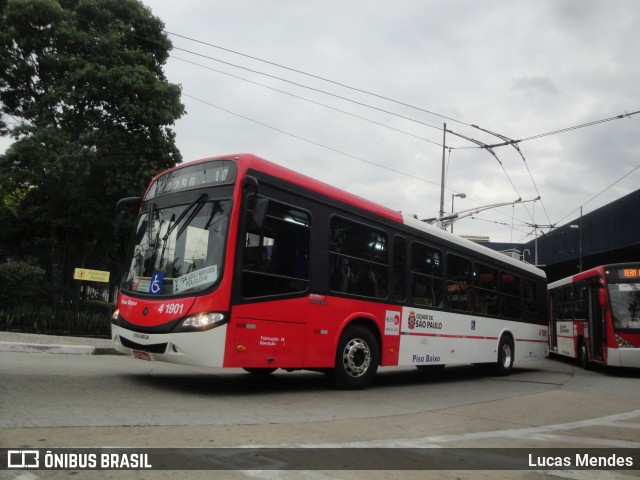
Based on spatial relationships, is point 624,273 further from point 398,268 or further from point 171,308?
point 171,308

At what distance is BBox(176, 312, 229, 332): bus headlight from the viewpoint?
648cm

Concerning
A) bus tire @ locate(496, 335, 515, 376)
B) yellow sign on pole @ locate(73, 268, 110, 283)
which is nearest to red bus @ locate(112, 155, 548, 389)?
bus tire @ locate(496, 335, 515, 376)

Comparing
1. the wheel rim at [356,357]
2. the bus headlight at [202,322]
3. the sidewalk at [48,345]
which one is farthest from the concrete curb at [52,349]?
the bus headlight at [202,322]

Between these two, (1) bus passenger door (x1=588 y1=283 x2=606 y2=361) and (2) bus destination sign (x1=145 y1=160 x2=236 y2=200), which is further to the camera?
(1) bus passenger door (x1=588 y1=283 x2=606 y2=361)

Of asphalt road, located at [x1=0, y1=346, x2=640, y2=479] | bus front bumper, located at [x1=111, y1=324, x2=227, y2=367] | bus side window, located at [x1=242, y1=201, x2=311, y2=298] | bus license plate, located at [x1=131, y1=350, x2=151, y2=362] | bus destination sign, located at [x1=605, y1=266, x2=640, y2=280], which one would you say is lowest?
asphalt road, located at [x1=0, y1=346, x2=640, y2=479]

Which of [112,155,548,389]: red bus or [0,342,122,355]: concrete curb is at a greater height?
[112,155,548,389]: red bus

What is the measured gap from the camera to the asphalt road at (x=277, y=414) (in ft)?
14.8

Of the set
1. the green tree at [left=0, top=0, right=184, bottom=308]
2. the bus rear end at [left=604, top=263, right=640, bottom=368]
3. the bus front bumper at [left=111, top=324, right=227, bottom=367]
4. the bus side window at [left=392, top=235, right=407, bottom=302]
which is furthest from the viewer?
the green tree at [left=0, top=0, right=184, bottom=308]

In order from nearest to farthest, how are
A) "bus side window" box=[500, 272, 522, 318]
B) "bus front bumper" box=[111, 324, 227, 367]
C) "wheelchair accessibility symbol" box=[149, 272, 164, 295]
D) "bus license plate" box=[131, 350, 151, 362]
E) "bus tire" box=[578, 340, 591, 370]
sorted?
"bus front bumper" box=[111, 324, 227, 367], "bus license plate" box=[131, 350, 151, 362], "wheelchair accessibility symbol" box=[149, 272, 164, 295], "bus side window" box=[500, 272, 522, 318], "bus tire" box=[578, 340, 591, 370]

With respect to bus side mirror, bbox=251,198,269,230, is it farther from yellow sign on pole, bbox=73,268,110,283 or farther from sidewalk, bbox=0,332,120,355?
A: yellow sign on pole, bbox=73,268,110,283

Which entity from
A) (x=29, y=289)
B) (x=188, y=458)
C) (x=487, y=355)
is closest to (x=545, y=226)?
(x=487, y=355)

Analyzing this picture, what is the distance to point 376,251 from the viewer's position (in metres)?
9.12

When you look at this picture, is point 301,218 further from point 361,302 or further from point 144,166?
point 144,166

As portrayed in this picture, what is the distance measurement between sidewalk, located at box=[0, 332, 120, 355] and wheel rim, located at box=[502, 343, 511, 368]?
9656 millimetres
